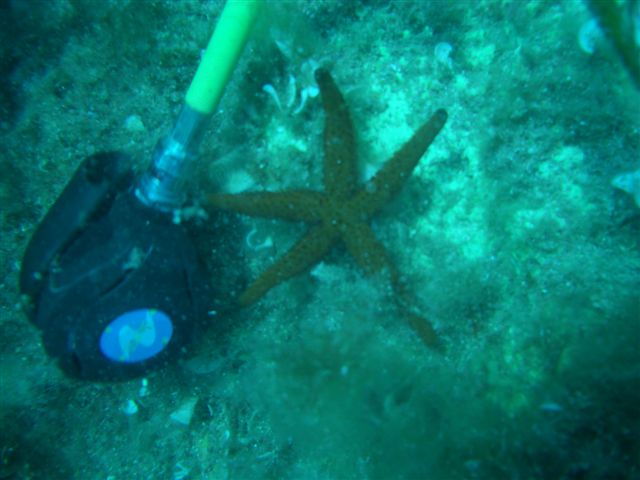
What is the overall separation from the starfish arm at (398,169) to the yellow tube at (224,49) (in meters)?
1.32

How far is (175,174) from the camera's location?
2971 millimetres

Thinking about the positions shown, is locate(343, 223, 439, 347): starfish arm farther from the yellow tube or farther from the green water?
the yellow tube

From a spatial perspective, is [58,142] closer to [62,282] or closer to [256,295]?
[62,282]

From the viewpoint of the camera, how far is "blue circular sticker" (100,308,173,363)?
2859 millimetres

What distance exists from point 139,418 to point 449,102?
4.06 metres

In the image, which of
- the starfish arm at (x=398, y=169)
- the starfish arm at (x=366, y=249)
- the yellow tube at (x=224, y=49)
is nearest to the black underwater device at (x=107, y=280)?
the yellow tube at (x=224, y=49)

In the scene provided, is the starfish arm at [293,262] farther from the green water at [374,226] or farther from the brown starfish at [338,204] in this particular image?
the green water at [374,226]

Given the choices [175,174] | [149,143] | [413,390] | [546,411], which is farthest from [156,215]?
[546,411]

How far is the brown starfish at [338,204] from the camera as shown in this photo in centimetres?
310

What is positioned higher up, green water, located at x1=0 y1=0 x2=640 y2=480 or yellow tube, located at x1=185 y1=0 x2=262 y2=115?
yellow tube, located at x1=185 y1=0 x2=262 y2=115

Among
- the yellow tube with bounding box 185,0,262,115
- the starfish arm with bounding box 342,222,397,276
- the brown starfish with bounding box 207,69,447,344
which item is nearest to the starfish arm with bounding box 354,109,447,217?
the brown starfish with bounding box 207,69,447,344

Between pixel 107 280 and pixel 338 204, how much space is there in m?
1.78

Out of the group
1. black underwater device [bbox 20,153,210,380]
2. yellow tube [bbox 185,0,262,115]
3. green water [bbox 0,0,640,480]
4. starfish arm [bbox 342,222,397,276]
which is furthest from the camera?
starfish arm [bbox 342,222,397,276]

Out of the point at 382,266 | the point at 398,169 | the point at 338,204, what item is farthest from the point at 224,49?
the point at 382,266
